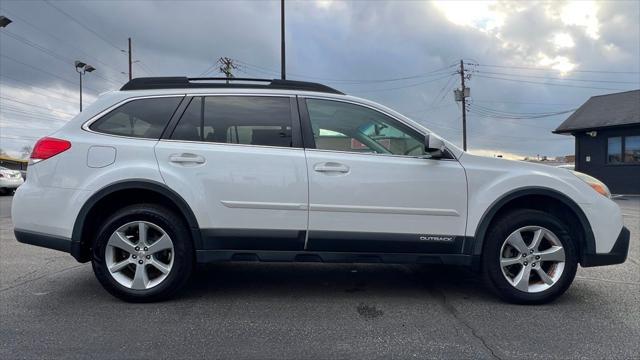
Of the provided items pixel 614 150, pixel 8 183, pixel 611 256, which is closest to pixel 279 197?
pixel 611 256

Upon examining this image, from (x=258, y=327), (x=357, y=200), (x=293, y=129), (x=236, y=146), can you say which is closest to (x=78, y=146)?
(x=236, y=146)

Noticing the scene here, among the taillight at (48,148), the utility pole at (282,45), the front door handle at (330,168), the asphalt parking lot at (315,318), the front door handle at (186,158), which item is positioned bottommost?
the asphalt parking lot at (315,318)

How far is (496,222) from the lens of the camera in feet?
13.7

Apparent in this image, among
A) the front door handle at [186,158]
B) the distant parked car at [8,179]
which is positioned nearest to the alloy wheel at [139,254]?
the front door handle at [186,158]

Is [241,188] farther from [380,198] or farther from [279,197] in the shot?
[380,198]

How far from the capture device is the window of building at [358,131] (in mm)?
4164

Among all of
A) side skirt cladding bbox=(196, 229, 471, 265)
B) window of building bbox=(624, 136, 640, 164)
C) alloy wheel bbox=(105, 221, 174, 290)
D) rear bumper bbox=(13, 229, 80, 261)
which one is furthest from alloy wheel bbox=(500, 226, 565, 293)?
window of building bbox=(624, 136, 640, 164)

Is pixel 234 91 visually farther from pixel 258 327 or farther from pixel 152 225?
pixel 258 327

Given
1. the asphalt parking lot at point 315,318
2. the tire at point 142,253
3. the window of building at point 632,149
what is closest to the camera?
the asphalt parking lot at point 315,318

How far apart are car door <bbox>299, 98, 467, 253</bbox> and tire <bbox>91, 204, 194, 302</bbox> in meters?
1.11

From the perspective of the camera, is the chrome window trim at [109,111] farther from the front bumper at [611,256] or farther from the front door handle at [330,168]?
the front bumper at [611,256]

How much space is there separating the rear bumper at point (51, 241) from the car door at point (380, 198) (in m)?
1.99

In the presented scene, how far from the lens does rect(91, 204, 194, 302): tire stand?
3.95 m

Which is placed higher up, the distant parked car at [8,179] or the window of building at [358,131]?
the window of building at [358,131]
